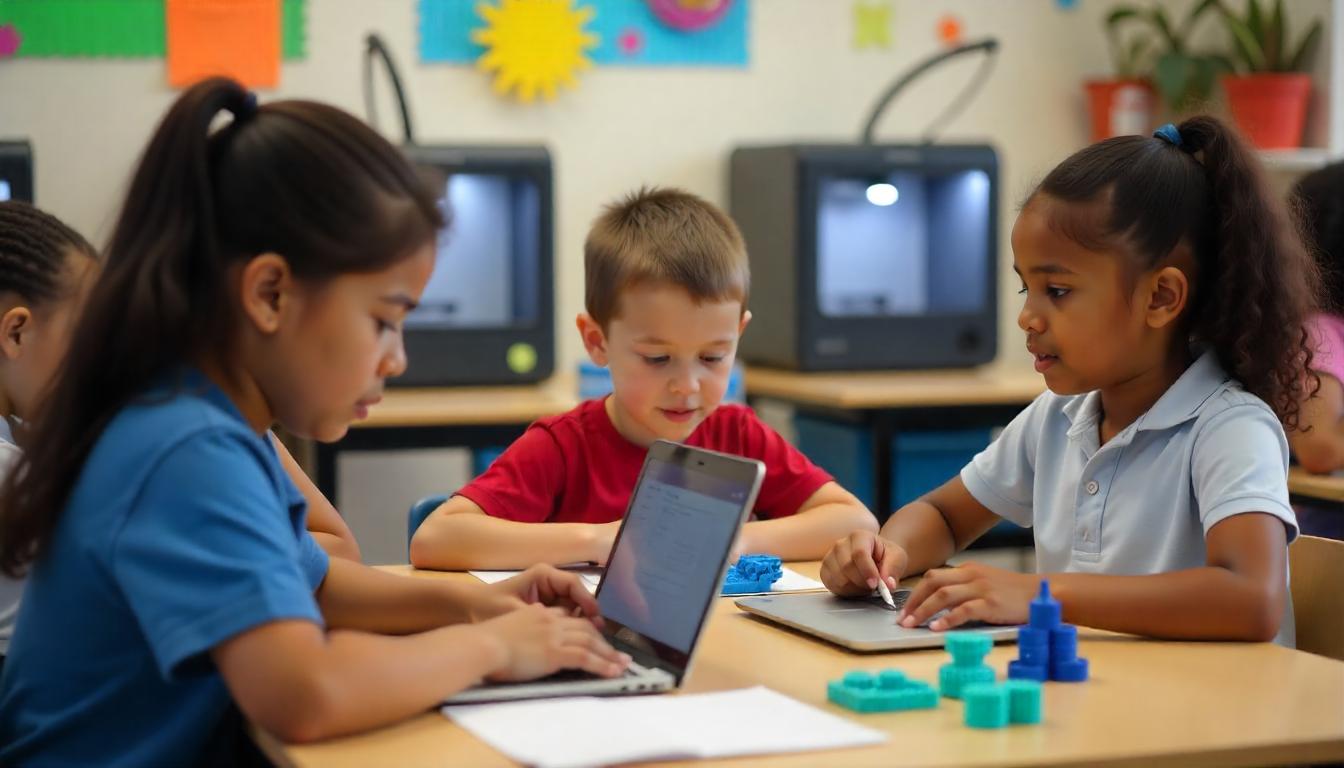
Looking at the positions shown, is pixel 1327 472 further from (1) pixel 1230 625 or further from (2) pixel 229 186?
(2) pixel 229 186

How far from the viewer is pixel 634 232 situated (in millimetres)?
1869

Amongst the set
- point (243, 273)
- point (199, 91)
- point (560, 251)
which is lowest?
point (560, 251)

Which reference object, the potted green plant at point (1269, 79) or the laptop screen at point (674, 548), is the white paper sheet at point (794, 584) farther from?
the potted green plant at point (1269, 79)

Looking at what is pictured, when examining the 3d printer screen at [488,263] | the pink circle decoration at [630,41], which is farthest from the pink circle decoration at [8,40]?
the pink circle decoration at [630,41]

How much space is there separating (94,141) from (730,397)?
5.01ft

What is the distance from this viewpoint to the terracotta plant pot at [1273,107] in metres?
3.81

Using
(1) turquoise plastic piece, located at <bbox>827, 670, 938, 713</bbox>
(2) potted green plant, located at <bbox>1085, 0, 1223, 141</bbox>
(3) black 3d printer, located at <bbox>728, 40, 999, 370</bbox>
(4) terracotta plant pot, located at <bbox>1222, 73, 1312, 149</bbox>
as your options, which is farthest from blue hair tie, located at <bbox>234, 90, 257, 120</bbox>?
(4) terracotta plant pot, located at <bbox>1222, 73, 1312, 149</bbox>

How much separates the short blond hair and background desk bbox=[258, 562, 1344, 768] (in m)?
0.59

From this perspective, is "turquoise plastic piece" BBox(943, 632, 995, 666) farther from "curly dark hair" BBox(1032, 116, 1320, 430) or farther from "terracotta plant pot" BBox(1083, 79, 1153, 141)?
"terracotta plant pot" BBox(1083, 79, 1153, 141)

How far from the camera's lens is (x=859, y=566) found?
1455 millimetres

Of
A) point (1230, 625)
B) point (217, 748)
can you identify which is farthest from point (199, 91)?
point (1230, 625)

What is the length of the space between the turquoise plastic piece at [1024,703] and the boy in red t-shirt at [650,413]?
2.27ft

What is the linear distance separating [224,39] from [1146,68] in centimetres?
232

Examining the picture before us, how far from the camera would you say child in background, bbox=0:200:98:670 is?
174cm
